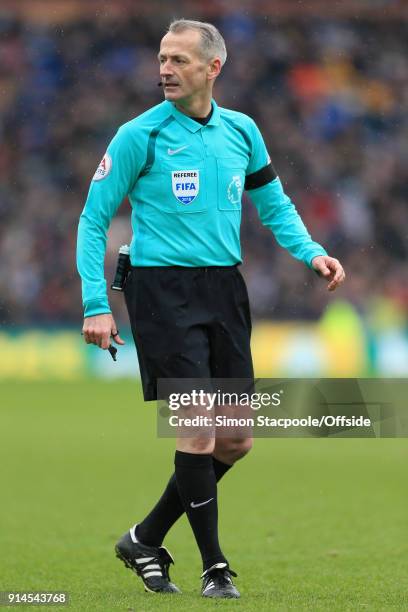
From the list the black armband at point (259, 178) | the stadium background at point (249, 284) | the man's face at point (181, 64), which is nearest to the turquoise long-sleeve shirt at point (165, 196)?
the man's face at point (181, 64)

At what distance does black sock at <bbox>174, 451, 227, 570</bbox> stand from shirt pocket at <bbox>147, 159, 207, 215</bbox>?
97 cm

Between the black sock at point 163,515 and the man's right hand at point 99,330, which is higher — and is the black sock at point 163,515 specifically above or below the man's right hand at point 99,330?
below

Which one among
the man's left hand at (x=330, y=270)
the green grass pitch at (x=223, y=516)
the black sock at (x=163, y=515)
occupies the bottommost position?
the green grass pitch at (x=223, y=516)

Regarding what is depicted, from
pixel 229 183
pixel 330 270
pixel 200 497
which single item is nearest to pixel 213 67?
pixel 229 183

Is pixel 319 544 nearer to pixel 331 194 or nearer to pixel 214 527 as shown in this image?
pixel 214 527

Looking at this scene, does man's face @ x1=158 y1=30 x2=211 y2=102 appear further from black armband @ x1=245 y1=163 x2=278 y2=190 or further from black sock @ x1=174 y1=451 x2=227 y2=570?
black sock @ x1=174 y1=451 x2=227 y2=570

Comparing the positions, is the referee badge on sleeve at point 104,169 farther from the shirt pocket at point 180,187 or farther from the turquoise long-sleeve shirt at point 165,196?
the shirt pocket at point 180,187

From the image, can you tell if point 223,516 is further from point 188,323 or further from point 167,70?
point 167,70

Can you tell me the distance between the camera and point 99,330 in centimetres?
487

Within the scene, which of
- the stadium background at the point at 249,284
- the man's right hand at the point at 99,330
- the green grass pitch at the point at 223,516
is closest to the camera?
the man's right hand at the point at 99,330

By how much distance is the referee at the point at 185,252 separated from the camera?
498 cm

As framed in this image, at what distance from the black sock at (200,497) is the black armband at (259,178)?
3.98 feet

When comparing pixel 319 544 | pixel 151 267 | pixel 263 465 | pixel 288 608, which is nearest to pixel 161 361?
pixel 151 267

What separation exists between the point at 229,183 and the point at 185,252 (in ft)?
1.13
